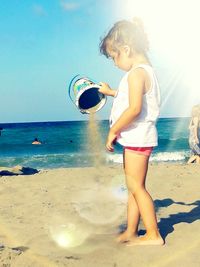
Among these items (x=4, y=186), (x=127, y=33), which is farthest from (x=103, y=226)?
(x=4, y=186)

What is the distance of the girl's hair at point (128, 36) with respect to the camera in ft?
12.2

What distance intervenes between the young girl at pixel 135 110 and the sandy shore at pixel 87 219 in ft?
1.09

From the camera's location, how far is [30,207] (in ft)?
18.1

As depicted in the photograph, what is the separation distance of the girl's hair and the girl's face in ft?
0.10

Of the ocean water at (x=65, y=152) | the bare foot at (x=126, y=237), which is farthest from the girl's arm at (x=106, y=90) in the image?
the ocean water at (x=65, y=152)

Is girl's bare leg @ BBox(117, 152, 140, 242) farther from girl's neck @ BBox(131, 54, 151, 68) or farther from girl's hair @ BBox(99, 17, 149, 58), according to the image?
girl's hair @ BBox(99, 17, 149, 58)

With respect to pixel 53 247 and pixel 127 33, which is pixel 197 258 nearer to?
pixel 53 247

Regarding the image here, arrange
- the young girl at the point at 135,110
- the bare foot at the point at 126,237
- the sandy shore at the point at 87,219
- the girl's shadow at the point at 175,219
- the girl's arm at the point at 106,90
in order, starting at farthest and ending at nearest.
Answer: the girl's shadow at the point at 175,219 → the girl's arm at the point at 106,90 → the bare foot at the point at 126,237 → the young girl at the point at 135,110 → the sandy shore at the point at 87,219

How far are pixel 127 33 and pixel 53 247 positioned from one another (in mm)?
2028

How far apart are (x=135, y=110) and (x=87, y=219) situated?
1.87 m

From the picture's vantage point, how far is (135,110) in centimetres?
356

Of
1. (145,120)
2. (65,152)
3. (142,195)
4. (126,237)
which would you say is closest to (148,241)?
(126,237)

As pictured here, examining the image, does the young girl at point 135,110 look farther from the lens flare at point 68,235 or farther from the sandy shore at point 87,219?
the lens flare at point 68,235

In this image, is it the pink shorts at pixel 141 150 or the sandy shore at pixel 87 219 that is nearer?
the sandy shore at pixel 87 219
